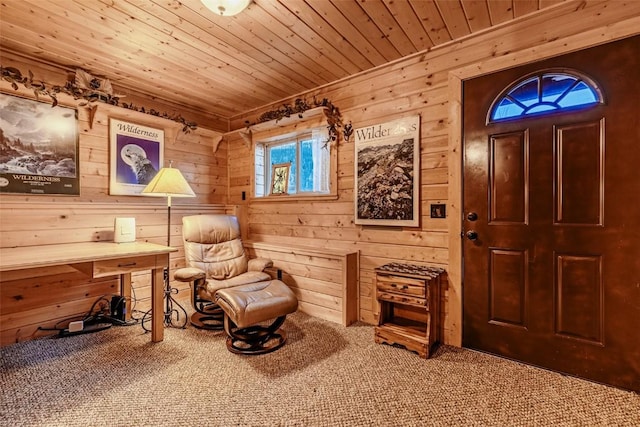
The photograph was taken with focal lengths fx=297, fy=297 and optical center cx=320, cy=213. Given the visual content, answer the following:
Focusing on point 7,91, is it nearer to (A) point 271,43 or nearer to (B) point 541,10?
(A) point 271,43

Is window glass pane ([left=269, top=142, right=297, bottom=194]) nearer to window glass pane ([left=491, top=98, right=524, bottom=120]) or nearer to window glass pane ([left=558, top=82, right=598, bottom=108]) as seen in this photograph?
window glass pane ([left=491, top=98, right=524, bottom=120])

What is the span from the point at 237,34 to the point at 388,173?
1663 mm

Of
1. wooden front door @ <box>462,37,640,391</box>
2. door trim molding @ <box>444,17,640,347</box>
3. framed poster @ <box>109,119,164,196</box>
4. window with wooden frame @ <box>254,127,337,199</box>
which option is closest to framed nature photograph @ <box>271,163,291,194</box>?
window with wooden frame @ <box>254,127,337,199</box>

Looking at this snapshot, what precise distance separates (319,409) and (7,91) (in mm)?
3391

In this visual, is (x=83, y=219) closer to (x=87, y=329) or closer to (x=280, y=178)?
(x=87, y=329)

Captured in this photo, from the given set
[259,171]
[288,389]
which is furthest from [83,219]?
[288,389]

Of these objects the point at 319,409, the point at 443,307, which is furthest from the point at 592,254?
the point at 319,409

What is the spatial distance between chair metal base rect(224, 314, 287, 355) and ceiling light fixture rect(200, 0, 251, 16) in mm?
2151

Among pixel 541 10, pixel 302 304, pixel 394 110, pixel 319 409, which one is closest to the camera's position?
pixel 319 409

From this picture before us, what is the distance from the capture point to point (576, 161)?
192 cm

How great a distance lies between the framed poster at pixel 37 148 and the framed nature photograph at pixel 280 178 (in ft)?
6.53

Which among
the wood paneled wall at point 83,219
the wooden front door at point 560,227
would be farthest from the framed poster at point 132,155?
the wooden front door at point 560,227

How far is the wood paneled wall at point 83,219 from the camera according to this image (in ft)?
8.07

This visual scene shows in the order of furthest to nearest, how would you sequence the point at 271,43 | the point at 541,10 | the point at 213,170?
the point at 213,170
the point at 271,43
the point at 541,10
